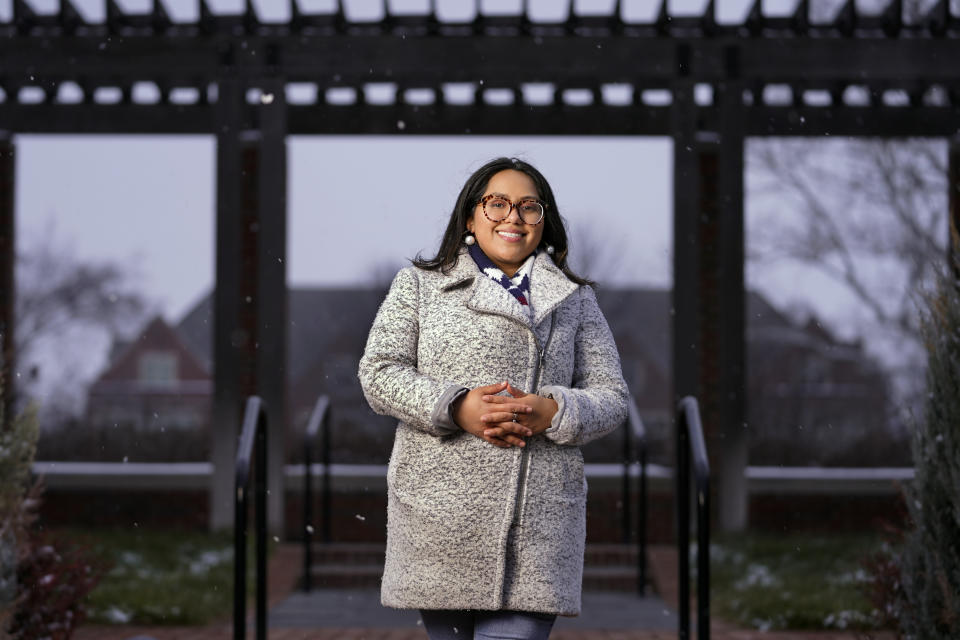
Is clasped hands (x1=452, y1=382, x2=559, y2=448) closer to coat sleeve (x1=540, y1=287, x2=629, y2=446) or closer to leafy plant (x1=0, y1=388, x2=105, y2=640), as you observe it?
coat sleeve (x1=540, y1=287, x2=629, y2=446)

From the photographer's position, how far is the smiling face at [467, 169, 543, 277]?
2229mm

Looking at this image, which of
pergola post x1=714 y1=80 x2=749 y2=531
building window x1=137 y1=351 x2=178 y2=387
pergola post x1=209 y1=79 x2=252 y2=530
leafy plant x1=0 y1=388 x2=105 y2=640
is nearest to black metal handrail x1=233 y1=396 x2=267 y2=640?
leafy plant x1=0 y1=388 x2=105 y2=640

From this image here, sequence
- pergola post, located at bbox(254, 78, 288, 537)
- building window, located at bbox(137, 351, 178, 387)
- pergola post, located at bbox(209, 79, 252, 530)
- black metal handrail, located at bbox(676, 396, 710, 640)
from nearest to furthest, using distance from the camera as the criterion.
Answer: black metal handrail, located at bbox(676, 396, 710, 640), pergola post, located at bbox(254, 78, 288, 537), pergola post, located at bbox(209, 79, 252, 530), building window, located at bbox(137, 351, 178, 387)

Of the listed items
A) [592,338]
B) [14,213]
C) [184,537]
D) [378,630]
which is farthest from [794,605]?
[14,213]

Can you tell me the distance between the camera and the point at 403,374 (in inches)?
84.6

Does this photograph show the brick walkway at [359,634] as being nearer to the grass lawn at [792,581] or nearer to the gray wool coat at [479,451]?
the grass lawn at [792,581]

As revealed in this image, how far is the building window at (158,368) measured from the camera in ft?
106

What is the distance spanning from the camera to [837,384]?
53.0ft

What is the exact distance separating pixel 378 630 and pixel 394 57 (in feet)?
10.9

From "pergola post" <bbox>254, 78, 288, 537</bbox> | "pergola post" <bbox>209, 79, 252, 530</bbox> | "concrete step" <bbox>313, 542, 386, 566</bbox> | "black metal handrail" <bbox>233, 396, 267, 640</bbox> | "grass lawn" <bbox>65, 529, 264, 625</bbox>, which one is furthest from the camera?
"pergola post" <bbox>209, 79, 252, 530</bbox>

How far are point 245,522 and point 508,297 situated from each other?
5.44 feet

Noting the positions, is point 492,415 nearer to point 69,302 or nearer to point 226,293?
point 226,293

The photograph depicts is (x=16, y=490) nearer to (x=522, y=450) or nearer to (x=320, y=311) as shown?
(x=522, y=450)

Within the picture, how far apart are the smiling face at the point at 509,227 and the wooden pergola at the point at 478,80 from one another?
401cm
